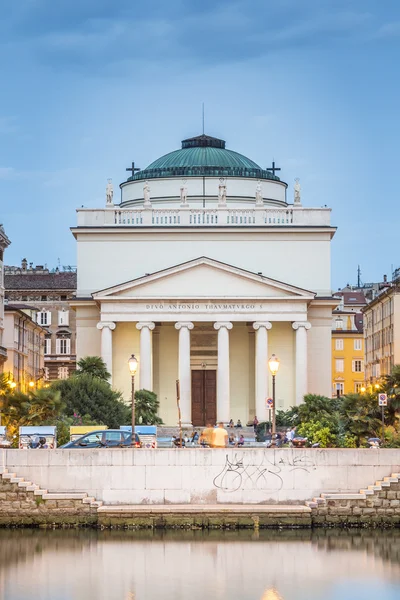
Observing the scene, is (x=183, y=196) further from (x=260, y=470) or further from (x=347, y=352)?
(x=347, y=352)

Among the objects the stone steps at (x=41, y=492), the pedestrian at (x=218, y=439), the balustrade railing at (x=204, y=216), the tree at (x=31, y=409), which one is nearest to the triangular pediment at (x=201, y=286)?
the balustrade railing at (x=204, y=216)

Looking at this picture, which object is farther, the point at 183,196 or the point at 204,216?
the point at 183,196

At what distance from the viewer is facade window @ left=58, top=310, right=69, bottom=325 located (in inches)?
5492

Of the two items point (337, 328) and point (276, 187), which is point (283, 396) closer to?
point (276, 187)

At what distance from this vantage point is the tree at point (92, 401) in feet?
225

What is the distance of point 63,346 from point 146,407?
2519 inches

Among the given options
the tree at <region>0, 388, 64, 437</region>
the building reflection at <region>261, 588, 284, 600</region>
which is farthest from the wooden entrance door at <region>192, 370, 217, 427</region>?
the building reflection at <region>261, 588, 284, 600</region>

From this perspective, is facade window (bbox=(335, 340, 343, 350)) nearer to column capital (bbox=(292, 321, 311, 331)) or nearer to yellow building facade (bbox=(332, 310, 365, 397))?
yellow building facade (bbox=(332, 310, 365, 397))

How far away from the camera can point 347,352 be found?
456 ft

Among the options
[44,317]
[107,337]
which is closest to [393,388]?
[107,337]

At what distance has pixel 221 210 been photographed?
86938 millimetres

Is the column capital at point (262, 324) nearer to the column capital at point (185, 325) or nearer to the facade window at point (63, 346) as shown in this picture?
the column capital at point (185, 325)

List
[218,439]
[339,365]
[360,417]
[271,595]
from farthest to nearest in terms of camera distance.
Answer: [339,365] < [360,417] < [218,439] < [271,595]

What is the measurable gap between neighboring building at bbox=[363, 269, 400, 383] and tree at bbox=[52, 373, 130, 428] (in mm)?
29723
